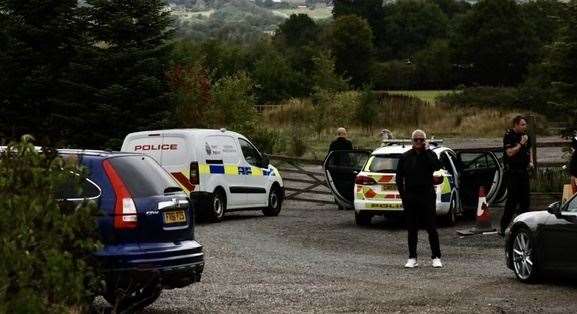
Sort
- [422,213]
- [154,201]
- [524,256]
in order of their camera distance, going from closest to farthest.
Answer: [154,201]
[524,256]
[422,213]

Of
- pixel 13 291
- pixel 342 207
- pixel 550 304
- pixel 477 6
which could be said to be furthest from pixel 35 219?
pixel 477 6

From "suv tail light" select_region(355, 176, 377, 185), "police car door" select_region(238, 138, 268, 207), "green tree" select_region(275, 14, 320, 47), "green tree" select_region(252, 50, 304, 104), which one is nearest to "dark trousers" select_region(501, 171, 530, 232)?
"suv tail light" select_region(355, 176, 377, 185)

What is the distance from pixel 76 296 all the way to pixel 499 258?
11463 millimetres

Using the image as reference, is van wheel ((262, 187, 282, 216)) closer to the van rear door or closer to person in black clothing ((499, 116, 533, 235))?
person in black clothing ((499, 116, 533, 235))

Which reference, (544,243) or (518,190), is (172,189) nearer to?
(544,243)

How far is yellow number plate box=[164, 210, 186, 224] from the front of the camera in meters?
12.1

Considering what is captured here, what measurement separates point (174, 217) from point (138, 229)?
22.0 inches

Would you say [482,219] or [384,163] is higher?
[384,163]

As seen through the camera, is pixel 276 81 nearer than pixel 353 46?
Yes

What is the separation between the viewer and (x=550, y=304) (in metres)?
12.8

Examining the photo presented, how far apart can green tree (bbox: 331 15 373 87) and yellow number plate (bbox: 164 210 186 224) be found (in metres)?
107

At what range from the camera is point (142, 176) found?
1222 cm

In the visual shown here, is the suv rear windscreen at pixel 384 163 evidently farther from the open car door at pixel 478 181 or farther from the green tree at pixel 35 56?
the green tree at pixel 35 56

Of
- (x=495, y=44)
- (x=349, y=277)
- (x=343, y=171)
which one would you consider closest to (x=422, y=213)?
(x=349, y=277)
